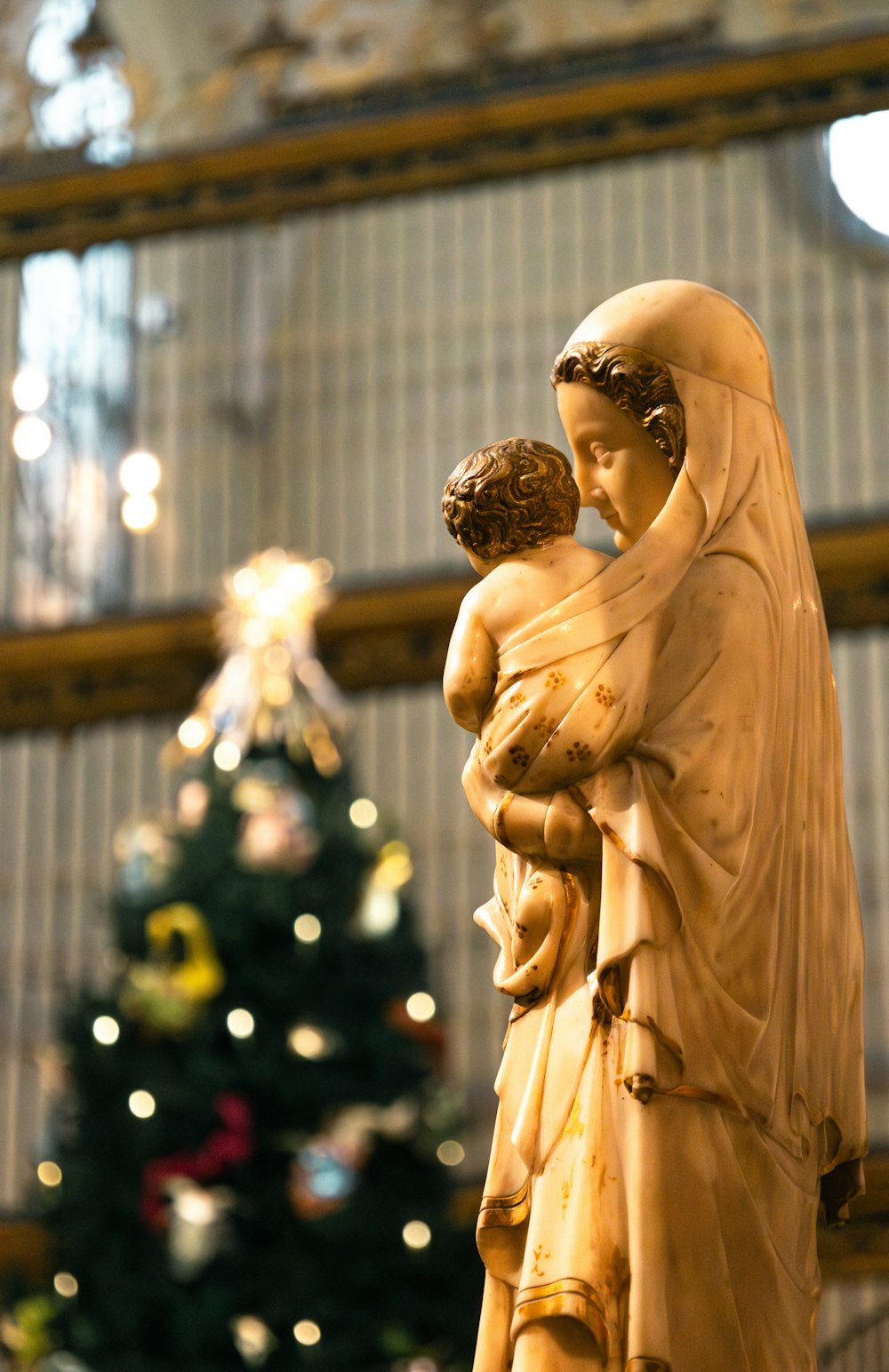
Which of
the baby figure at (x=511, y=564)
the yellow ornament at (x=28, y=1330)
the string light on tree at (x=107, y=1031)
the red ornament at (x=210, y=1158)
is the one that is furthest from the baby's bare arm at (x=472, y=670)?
the yellow ornament at (x=28, y=1330)

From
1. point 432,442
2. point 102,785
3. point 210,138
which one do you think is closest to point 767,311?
point 432,442

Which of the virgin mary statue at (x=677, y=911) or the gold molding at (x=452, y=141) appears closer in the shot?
the virgin mary statue at (x=677, y=911)

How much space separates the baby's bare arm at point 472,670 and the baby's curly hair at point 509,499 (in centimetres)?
6

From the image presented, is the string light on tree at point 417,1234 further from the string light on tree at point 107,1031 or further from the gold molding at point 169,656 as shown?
the gold molding at point 169,656

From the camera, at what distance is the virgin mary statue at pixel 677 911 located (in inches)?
77.7

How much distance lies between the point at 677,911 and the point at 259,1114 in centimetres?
341

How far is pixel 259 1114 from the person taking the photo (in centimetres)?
530

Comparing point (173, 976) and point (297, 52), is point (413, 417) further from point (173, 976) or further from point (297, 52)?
point (173, 976)

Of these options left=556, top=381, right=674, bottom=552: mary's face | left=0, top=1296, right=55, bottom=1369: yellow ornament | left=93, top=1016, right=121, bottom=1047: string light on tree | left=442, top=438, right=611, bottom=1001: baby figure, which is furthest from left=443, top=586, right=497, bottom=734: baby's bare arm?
left=0, top=1296, right=55, bottom=1369: yellow ornament

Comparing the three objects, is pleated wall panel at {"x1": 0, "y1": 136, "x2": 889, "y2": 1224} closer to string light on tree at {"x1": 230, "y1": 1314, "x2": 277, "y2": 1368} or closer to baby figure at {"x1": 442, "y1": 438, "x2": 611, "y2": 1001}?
string light on tree at {"x1": 230, "y1": 1314, "x2": 277, "y2": 1368}

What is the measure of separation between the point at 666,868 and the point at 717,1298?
38cm

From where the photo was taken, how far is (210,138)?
21.7 feet

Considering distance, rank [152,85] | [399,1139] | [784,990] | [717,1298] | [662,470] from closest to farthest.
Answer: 1. [717,1298]
2. [784,990]
3. [662,470]
4. [399,1139]
5. [152,85]

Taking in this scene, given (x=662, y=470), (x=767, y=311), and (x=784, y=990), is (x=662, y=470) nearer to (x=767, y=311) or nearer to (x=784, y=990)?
(x=784, y=990)
